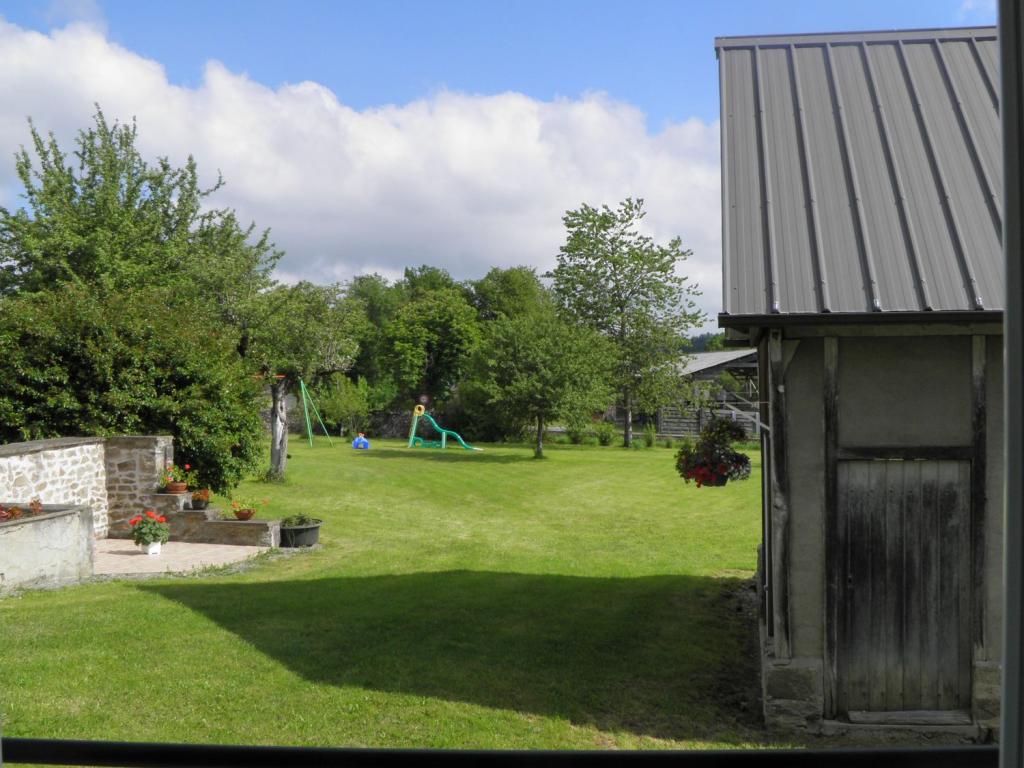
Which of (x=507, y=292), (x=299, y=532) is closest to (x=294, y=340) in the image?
(x=299, y=532)

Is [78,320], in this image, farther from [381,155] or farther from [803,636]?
[803,636]

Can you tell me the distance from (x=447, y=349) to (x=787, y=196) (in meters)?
30.4

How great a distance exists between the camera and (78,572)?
809 cm

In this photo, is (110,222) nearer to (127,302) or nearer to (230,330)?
(230,330)

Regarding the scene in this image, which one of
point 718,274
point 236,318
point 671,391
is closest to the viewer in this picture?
point 718,274

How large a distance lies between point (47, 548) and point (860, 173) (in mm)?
7262

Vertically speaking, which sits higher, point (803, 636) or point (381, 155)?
point (381, 155)

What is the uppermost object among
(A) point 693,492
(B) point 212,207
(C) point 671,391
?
(B) point 212,207

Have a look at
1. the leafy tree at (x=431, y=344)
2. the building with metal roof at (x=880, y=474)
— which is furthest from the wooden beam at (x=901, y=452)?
Result: the leafy tree at (x=431, y=344)

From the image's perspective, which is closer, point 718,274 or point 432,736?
point 432,736

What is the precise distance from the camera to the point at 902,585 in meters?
4.77

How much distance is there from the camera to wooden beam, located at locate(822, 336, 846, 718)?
473cm

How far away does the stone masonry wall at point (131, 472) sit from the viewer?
1030cm

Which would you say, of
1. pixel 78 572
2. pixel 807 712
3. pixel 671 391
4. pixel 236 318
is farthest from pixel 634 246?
pixel 807 712
